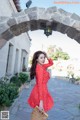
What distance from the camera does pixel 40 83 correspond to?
3744 millimetres

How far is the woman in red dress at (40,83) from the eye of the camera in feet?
12.3

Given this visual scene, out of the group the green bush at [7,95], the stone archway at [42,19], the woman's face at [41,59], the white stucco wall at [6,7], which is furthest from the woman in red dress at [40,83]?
the white stucco wall at [6,7]

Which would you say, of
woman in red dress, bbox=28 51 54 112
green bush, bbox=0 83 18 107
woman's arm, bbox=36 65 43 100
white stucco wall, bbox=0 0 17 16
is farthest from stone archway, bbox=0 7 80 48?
white stucco wall, bbox=0 0 17 16

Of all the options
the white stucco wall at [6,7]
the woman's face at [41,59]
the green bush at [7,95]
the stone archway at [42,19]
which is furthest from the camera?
the white stucco wall at [6,7]

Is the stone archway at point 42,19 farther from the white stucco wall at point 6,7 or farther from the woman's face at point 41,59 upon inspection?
the white stucco wall at point 6,7

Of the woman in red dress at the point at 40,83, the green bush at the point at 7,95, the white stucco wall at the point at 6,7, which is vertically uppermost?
the white stucco wall at the point at 6,7

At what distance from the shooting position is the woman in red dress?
3.76 meters

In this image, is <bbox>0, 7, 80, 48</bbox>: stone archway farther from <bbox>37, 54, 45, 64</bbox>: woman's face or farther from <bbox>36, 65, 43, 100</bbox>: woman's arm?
<bbox>36, 65, 43, 100</bbox>: woman's arm

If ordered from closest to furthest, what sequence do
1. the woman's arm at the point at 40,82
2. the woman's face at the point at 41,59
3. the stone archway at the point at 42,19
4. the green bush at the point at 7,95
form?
the woman's arm at the point at 40,82, the woman's face at the point at 41,59, the stone archway at the point at 42,19, the green bush at the point at 7,95

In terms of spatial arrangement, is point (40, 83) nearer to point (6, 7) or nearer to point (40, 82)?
point (40, 82)

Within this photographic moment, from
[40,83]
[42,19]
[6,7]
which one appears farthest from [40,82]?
[6,7]

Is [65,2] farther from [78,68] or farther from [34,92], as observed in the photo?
[78,68]

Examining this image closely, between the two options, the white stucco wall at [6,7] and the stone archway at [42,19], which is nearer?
the stone archway at [42,19]

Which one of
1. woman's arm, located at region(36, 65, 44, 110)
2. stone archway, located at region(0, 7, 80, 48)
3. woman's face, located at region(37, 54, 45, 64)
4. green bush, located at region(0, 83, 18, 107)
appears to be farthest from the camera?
green bush, located at region(0, 83, 18, 107)
